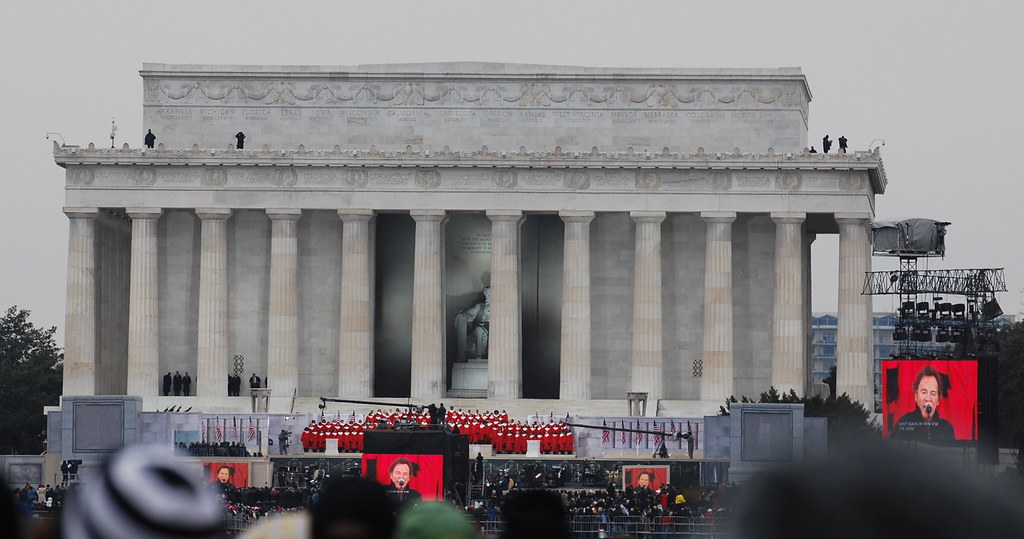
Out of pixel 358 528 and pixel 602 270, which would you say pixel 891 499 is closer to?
pixel 358 528

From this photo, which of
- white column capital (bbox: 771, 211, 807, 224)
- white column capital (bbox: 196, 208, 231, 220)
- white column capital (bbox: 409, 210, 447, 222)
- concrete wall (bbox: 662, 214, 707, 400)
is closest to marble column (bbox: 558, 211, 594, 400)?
concrete wall (bbox: 662, 214, 707, 400)

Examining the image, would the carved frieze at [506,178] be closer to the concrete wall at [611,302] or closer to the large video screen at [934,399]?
the concrete wall at [611,302]

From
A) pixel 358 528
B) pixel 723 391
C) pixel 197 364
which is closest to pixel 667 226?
pixel 723 391

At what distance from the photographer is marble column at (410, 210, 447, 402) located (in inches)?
4016

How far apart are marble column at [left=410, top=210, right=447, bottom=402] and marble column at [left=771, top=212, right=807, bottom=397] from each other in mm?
17346

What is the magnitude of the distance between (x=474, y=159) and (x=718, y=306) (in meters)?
14.7

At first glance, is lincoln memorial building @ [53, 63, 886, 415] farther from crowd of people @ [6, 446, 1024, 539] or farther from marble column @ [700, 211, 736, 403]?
crowd of people @ [6, 446, 1024, 539]

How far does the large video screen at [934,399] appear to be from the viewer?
220 ft

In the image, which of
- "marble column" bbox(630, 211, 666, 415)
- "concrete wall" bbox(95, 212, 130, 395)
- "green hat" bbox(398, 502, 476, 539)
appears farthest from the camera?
"concrete wall" bbox(95, 212, 130, 395)

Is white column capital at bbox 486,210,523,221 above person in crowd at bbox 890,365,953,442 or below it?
above

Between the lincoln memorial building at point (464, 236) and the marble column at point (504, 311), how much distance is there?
0.13 m

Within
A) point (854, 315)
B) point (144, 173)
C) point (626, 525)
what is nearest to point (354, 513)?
point (626, 525)

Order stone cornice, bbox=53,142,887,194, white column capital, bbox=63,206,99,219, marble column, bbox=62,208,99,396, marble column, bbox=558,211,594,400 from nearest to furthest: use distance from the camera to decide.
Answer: stone cornice, bbox=53,142,887,194 → marble column, bbox=558,211,594,400 → marble column, bbox=62,208,99,396 → white column capital, bbox=63,206,99,219

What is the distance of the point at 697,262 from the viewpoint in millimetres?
106000
